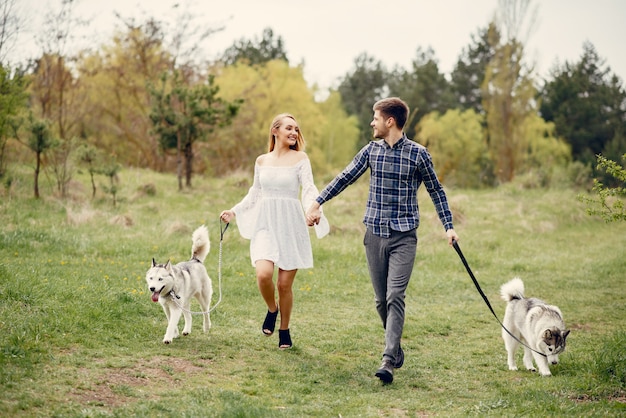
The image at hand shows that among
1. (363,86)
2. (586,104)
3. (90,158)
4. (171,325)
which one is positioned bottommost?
(171,325)

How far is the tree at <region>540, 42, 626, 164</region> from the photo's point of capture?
147 ft

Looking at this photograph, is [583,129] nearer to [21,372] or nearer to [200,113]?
[200,113]

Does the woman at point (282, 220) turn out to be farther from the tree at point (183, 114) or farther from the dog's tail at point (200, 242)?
the tree at point (183, 114)

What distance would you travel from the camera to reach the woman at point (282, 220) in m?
6.12

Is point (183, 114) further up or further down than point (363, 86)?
further down

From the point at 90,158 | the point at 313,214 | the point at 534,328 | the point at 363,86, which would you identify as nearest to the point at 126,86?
the point at 90,158

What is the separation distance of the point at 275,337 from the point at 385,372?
186 centimetres

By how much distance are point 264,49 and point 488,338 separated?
45356mm

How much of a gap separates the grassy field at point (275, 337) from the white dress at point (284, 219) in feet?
3.22

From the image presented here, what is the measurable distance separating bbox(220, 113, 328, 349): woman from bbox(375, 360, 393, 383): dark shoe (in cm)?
122

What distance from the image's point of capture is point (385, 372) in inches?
215

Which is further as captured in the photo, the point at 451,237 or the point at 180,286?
the point at 180,286

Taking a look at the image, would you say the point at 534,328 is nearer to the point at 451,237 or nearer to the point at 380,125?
the point at 451,237

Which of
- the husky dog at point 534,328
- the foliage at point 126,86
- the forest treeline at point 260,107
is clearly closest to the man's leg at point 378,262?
the husky dog at point 534,328
